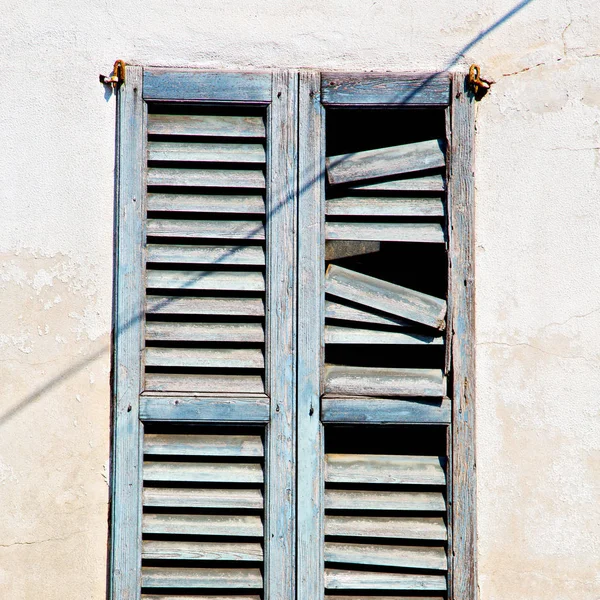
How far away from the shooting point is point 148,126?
86.6 inches

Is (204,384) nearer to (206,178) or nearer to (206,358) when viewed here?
(206,358)

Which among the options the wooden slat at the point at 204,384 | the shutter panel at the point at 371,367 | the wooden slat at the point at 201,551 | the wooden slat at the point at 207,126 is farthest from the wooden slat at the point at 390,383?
the wooden slat at the point at 207,126

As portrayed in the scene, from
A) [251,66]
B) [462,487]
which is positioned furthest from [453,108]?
[462,487]

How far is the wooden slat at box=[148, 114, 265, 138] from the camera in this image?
2.20 m

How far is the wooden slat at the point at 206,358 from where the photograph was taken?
7.13 feet

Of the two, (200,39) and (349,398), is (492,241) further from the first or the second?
(200,39)

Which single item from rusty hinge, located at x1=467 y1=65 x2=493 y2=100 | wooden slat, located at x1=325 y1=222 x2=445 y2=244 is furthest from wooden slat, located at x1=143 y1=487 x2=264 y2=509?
rusty hinge, located at x1=467 y1=65 x2=493 y2=100

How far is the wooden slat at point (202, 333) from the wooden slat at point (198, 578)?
77 centimetres

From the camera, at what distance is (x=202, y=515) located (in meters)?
2.17

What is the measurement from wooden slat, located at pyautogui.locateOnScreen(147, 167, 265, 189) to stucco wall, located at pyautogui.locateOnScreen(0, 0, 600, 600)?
174mm

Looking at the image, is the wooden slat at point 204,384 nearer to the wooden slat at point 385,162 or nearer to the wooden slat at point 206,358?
the wooden slat at point 206,358

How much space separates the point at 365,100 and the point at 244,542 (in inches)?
61.2

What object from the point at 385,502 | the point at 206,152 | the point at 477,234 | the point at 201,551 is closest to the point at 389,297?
the point at 477,234

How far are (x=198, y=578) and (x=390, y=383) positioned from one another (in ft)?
2.98
